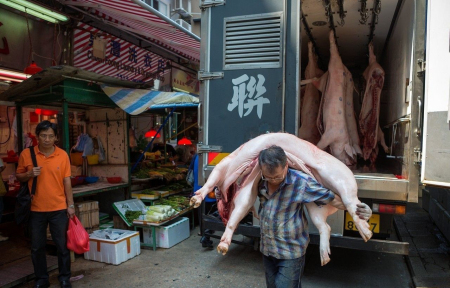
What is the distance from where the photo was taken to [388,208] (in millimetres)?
3367

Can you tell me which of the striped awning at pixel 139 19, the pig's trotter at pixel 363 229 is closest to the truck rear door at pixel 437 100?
the pig's trotter at pixel 363 229

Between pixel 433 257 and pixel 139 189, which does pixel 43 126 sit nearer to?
pixel 139 189

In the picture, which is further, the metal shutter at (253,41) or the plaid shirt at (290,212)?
the metal shutter at (253,41)

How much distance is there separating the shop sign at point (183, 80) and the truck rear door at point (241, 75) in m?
7.48

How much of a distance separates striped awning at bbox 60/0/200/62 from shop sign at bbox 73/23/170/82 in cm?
67

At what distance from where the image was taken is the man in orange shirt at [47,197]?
3.76 m

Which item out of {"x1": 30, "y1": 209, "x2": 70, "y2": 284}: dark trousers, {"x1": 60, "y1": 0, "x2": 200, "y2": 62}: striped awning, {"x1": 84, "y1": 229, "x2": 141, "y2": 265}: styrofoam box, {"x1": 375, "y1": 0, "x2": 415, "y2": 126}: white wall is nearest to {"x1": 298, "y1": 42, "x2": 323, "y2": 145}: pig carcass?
{"x1": 375, "y1": 0, "x2": 415, "y2": 126}: white wall

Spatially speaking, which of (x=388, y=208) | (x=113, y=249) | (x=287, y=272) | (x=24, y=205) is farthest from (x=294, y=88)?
(x=113, y=249)

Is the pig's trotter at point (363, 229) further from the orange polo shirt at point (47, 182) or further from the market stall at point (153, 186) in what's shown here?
the market stall at point (153, 186)

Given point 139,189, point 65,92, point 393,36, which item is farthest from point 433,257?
point 65,92

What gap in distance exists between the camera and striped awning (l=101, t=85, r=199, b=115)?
5.40 meters

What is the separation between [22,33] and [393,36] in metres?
6.71

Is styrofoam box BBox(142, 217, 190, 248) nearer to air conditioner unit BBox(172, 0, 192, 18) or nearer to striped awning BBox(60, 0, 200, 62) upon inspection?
striped awning BBox(60, 0, 200, 62)

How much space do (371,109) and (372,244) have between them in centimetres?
223
